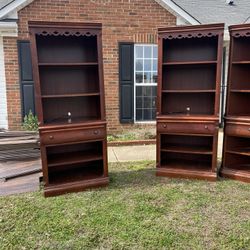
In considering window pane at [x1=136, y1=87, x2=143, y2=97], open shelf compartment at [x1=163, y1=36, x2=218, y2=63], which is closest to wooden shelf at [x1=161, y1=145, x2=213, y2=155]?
open shelf compartment at [x1=163, y1=36, x2=218, y2=63]

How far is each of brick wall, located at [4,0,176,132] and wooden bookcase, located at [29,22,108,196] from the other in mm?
2505

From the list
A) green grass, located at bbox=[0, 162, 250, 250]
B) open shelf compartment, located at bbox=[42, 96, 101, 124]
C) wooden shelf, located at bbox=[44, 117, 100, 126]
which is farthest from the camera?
open shelf compartment, located at bbox=[42, 96, 101, 124]

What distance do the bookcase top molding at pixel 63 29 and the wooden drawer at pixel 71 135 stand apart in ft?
3.79

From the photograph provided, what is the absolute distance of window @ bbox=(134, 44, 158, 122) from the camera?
257 inches

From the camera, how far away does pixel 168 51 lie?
13.7ft

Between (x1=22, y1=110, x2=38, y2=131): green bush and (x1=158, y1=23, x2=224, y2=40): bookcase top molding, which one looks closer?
(x1=158, y1=23, x2=224, y2=40): bookcase top molding

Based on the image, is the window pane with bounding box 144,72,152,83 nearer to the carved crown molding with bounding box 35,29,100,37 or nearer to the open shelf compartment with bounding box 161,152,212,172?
the open shelf compartment with bounding box 161,152,212,172

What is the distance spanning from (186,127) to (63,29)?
6.65 feet

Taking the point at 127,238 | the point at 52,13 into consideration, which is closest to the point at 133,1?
the point at 52,13

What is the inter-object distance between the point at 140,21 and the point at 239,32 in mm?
3131

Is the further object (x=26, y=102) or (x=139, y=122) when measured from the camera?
(x=139, y=122)

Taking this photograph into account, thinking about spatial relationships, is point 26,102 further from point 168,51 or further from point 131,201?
point 131,201

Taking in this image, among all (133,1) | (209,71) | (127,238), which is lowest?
(127,238)

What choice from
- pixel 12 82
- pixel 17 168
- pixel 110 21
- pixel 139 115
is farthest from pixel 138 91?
pixel 17 168
